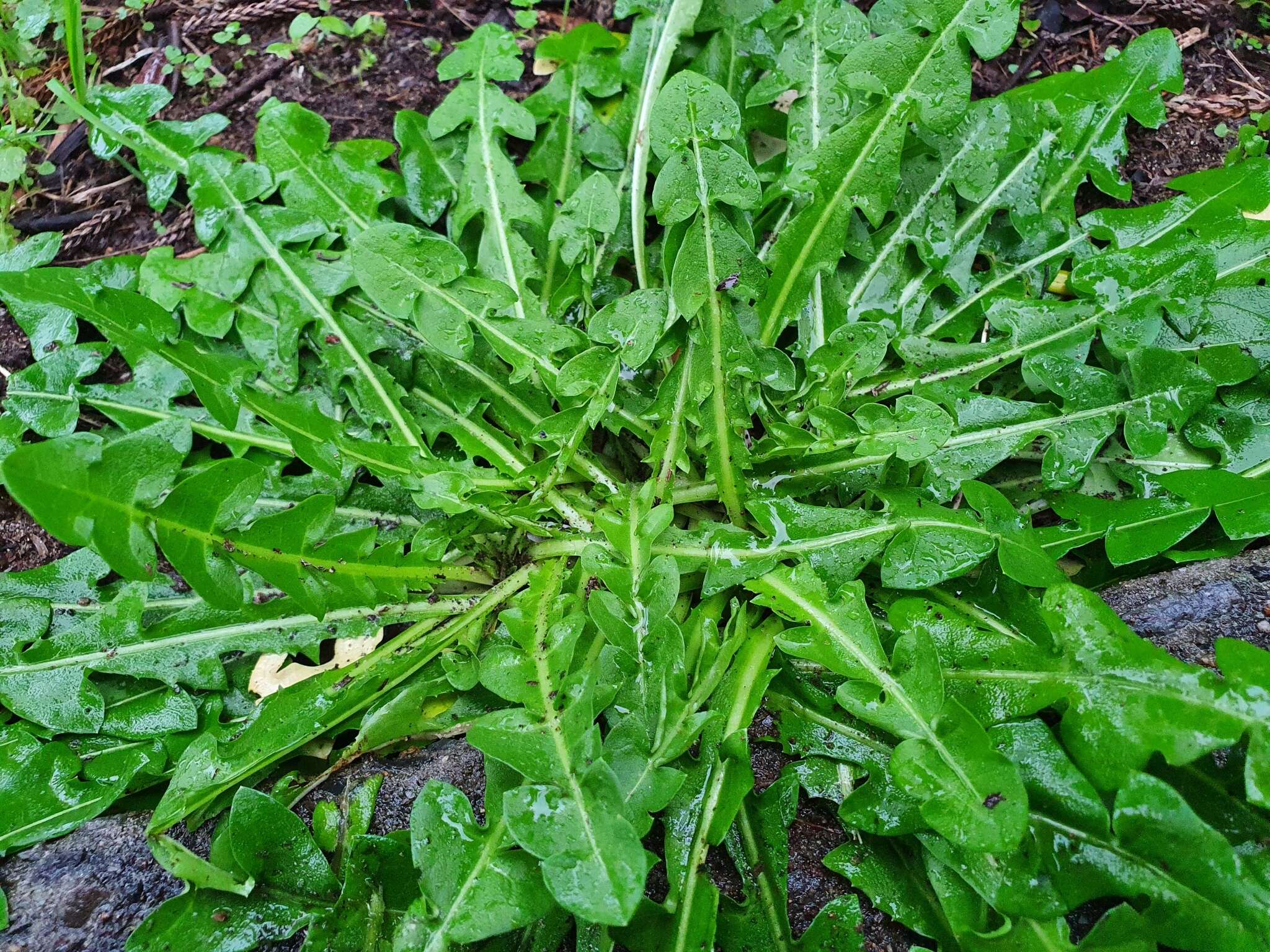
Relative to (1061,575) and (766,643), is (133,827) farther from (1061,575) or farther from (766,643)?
(1061,575)

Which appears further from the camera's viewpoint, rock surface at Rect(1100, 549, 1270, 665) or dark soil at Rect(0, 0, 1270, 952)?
dark soil at Rect(0, 0, 1270, 952)

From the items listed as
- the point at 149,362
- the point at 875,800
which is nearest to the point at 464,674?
the point at 875,800

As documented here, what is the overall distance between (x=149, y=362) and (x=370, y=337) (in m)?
0.56

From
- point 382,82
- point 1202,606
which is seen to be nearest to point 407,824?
point 1202,606

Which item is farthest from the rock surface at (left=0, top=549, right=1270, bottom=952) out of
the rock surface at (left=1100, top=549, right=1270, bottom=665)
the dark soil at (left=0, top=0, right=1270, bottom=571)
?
the dark soil at (left=0, top=0, right=1270, bottom=571)

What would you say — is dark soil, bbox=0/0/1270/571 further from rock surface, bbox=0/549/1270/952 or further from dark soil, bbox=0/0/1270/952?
rock surface, bbox=0/549/1270/952

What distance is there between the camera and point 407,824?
1.63m

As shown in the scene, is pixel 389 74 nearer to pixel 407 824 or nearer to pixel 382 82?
pixel 382 82

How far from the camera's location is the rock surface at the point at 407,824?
1.48m

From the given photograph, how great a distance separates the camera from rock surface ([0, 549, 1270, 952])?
148 centimetres

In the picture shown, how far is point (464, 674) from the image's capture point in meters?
1.70

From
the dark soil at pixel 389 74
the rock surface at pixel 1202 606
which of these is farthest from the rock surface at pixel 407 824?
the dark soil at pixel 389 74

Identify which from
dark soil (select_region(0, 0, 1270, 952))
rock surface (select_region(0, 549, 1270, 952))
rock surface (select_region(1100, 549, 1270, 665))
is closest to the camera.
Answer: rock surface (select_region(0, 549, 1270, 952))

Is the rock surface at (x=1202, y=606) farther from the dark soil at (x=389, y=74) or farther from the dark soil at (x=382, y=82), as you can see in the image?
the dark soil at (x=389, y=74)
